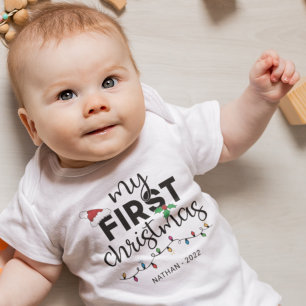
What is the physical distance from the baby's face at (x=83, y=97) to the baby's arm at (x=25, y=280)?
22cm

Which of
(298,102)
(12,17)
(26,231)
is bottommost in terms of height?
(298,102)

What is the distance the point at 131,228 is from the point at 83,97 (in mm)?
236

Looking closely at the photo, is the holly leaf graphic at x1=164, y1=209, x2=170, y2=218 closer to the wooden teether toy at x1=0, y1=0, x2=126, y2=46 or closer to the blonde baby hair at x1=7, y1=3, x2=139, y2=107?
the blonde baby hair at x1=7, y1=3, x2=139, y2=107

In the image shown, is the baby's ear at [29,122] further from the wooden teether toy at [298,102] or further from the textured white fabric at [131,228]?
the wooden teether toy at [298,102]

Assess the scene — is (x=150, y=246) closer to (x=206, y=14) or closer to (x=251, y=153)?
(x=251, y=153)

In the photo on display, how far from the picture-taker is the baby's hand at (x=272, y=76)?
0.79m

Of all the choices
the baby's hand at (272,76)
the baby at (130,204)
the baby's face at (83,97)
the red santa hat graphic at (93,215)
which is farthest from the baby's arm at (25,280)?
the baby's hand at (272,76)

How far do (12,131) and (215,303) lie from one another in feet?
1.56

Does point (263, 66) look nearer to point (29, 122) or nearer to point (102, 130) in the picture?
point (102, 130)

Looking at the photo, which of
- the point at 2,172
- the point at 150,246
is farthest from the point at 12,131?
the point at 150,246

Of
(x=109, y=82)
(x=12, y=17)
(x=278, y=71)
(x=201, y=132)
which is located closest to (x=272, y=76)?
(x=278, y=71)

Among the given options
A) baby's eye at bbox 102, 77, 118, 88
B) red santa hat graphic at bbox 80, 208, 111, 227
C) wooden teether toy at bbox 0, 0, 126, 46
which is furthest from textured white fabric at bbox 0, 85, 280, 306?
wooden teether toy at bbox 0, 0, 126, 46

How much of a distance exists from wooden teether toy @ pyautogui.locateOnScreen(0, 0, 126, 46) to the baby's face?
6.8 inches

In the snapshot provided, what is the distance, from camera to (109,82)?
0.75m
